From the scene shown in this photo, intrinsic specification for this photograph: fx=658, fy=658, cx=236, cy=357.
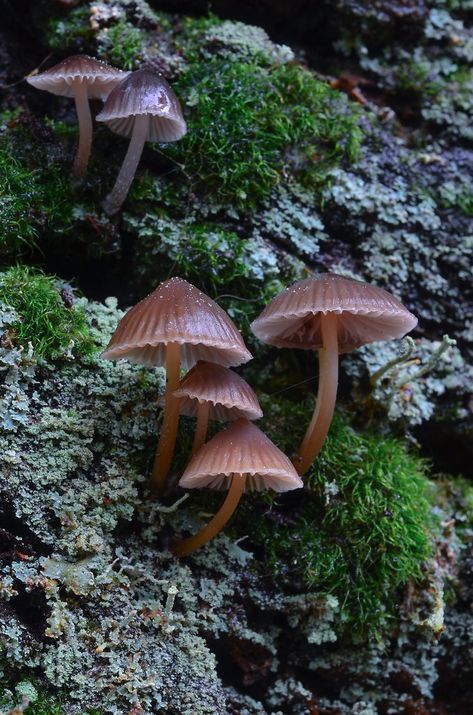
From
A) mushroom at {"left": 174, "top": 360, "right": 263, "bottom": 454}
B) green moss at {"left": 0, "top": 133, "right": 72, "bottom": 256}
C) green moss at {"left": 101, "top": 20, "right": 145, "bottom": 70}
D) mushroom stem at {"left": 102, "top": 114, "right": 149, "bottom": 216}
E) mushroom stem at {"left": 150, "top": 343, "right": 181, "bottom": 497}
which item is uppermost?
green moss at {"left": 101, "top": 20, "right": 145, "bottom": 70}

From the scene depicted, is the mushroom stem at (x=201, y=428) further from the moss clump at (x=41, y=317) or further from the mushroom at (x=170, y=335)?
the moss clump at (x=41, y=317)

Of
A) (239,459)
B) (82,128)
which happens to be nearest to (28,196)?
(82,128)

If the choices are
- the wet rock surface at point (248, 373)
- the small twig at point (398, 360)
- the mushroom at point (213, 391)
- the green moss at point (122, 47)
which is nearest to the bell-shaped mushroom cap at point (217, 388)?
the mushroom at point (213, 391)

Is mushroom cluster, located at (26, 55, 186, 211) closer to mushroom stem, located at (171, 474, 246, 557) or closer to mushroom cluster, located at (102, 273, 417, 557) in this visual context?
mushroom cluster, located at (102, 273, 417, 557)

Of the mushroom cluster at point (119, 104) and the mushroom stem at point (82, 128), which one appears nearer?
the mushroom cluster at point (119, 104)

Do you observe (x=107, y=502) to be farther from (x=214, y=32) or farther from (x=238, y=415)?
(x=214, y=32)

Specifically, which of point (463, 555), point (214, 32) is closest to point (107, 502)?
point (463, 555)

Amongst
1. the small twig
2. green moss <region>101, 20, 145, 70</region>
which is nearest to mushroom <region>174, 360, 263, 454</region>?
the small twig
